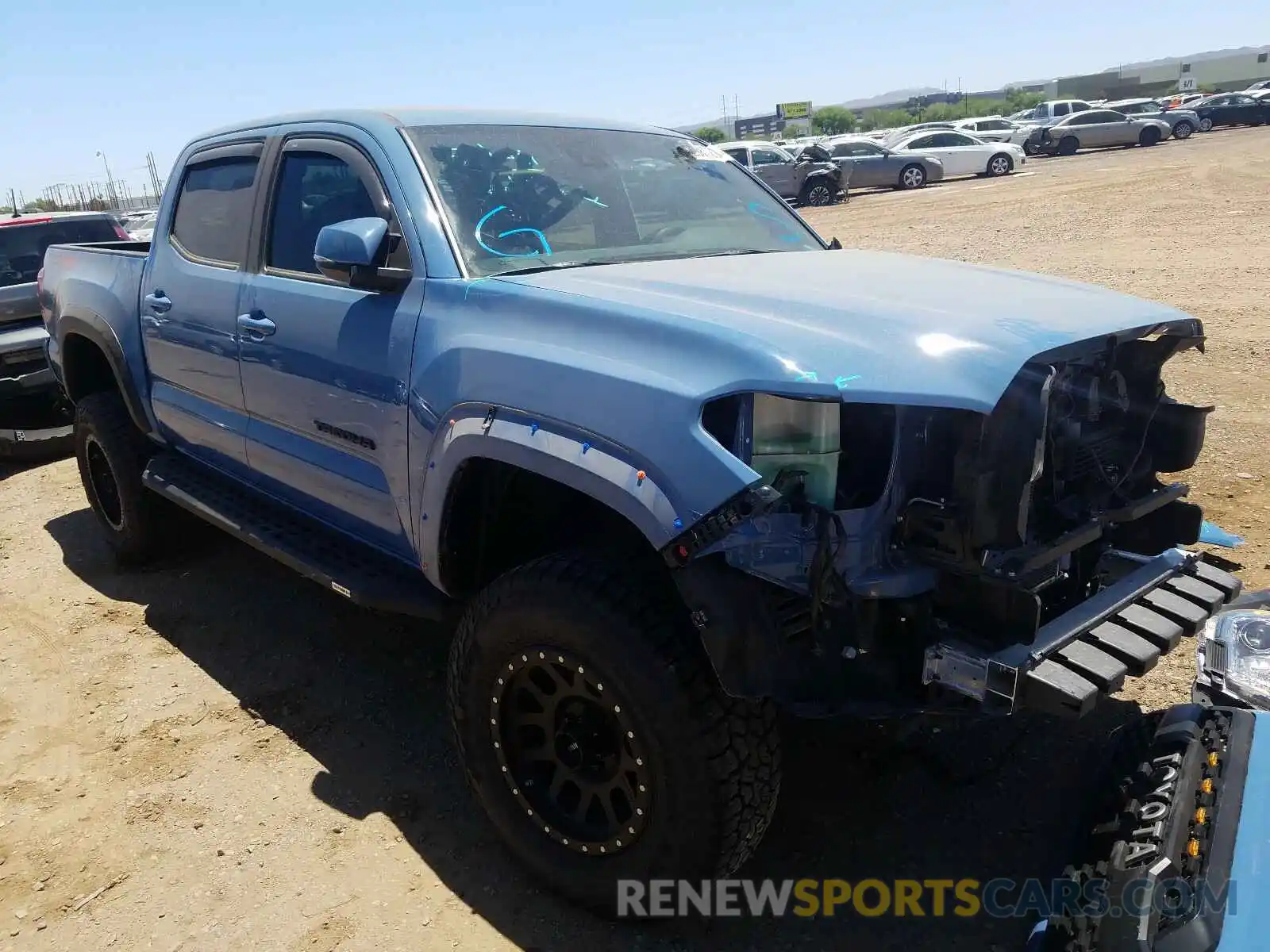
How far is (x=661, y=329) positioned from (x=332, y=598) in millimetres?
3024

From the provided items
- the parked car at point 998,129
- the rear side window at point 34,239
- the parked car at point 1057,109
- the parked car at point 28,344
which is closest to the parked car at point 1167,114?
the parked car at point 1057,109

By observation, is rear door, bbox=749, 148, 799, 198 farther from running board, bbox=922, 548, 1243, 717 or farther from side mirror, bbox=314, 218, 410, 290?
running board, bbox=922, 548, 1243, 717

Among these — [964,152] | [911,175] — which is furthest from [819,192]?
[964,152]

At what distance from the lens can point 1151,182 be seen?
19.8 metres


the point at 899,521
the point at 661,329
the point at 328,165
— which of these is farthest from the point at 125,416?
the point at 899,521

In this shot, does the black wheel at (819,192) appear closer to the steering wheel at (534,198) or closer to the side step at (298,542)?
the side step at (298,542)

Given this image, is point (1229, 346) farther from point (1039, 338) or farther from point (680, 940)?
point (680, 940)

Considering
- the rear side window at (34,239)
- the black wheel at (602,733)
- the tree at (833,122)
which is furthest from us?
the tree at (833,122)

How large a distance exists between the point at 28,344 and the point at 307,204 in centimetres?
485

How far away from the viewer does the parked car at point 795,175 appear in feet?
76.3

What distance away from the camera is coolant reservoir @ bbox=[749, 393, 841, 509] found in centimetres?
215

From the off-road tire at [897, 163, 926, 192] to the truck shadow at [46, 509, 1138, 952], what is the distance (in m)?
24.6

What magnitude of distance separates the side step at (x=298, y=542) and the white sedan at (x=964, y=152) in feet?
84.6

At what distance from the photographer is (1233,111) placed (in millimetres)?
37344
